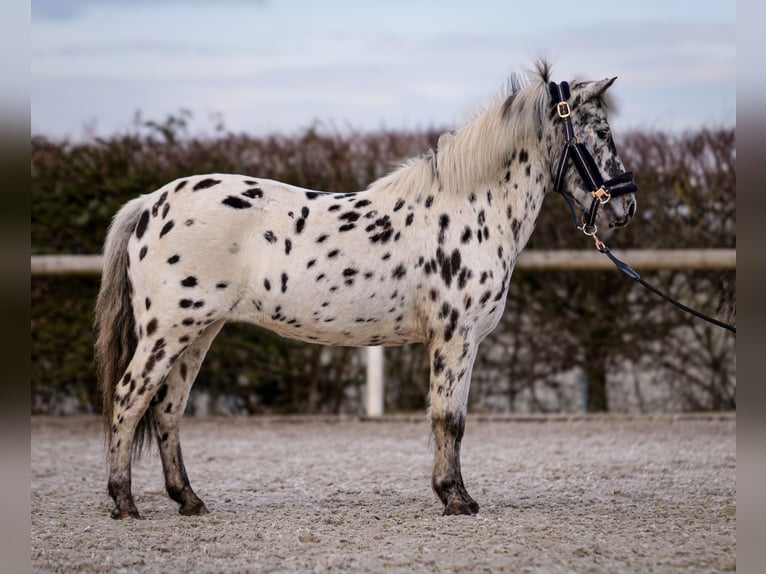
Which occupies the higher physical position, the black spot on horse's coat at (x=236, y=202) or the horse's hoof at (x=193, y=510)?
the black spot on horse's coat at (x=236, y=202)

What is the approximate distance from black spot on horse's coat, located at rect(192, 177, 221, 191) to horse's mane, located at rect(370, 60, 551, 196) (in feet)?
2.95

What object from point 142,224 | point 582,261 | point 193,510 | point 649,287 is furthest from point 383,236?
point 582,261

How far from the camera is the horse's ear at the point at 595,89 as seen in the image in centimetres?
452

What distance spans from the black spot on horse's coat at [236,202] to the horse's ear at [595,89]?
5.76 ft

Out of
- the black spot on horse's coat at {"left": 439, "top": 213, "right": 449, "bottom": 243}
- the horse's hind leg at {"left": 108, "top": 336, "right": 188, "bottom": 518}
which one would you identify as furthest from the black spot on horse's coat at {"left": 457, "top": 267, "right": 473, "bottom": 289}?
the horse's hind leg at {"left": 108, "top": 336, "right": 188, "bottom": 518}

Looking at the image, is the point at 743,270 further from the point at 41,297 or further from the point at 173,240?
the point at 41,297

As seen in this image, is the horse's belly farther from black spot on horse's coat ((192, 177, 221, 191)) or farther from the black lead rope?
the black lead rope

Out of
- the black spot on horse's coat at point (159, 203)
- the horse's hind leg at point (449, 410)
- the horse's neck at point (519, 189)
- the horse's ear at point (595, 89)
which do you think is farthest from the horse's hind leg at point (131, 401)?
the horse's ear at point (595, 89)

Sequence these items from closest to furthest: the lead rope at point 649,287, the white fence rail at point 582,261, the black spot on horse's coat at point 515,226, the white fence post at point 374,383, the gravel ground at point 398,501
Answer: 1. the gravel ground at point 398,501
2. the lead rope at point 649,287
3. the black spot on horse's coat at point 515,226
4. the white fence rail at point 582,261
5. the white fence post at point 374,383

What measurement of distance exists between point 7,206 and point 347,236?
215 cm

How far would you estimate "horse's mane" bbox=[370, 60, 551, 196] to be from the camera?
459 centimetres

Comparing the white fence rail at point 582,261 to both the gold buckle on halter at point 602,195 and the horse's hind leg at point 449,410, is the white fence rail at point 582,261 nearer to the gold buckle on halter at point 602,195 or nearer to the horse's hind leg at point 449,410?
the gold buckle on halter at point 602,195

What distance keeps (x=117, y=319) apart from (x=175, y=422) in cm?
61

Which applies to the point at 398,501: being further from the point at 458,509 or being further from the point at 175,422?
the point at 175,422
